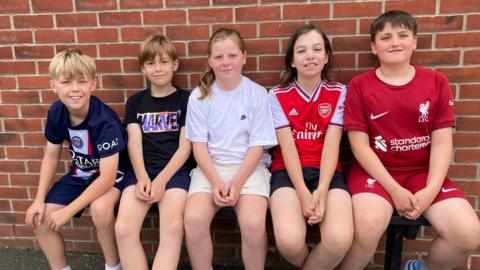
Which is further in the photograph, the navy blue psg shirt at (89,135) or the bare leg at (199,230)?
the navy blue psg shirt at (89,135)

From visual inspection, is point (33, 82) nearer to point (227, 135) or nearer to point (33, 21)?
point (33, 21)

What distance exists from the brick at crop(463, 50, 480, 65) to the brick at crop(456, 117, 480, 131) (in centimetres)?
34

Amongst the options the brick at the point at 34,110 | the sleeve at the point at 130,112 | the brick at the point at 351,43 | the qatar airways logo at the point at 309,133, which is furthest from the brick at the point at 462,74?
the brick at the point at 34,110

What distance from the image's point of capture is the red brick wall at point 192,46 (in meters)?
2.79

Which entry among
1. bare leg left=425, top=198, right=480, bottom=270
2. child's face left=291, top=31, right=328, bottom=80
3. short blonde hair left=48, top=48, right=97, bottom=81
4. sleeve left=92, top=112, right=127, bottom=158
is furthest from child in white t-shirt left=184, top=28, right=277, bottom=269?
bare leg left=425, top=198, right=480, bottom=270

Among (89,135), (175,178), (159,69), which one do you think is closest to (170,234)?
(175,178)

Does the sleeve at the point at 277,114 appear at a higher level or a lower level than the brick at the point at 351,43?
lower

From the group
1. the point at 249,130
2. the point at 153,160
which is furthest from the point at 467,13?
the point at 153,160

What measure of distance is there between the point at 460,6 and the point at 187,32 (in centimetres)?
163

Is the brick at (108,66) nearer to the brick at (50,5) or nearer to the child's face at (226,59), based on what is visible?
the brick at (50,5)

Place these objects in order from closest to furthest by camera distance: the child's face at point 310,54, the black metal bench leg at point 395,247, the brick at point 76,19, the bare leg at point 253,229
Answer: the bare leg at point 253,229 < the black metal bench leg at point 395,247 < the child's face at point 310,54 < the brick at point 76,19

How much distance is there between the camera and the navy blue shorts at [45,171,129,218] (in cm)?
278

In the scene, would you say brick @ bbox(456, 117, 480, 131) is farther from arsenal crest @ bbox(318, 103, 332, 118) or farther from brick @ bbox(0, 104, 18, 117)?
brick @ bbox(0, 104, 18, 117)

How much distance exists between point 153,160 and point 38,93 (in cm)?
95
